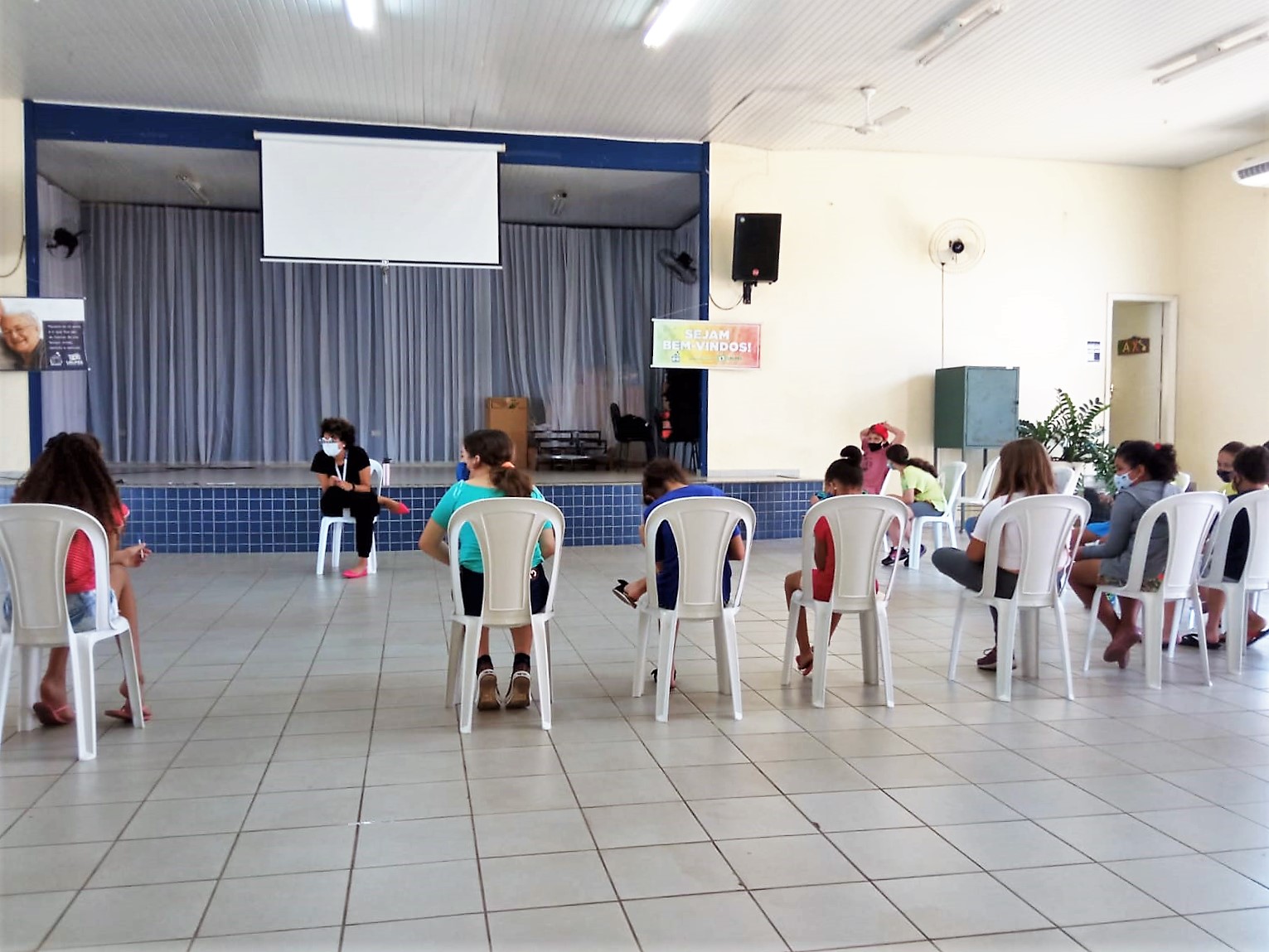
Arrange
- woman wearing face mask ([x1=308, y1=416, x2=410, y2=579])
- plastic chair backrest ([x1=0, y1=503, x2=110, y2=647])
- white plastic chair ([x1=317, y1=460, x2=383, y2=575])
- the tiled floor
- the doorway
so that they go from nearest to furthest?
the tiled floor → plastic chair backrest ([x1=0, y1=503, x2=110, y2=647]) → woman wearing face mask ([x1=308, y1=416, x2=410, y2=579]) → white plastic chair ([x1=317, y1=460, x2=383, y2=575]) → the doorway

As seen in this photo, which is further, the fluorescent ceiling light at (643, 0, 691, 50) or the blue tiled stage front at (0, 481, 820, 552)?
the blue tiled stage front at (0, 481, 820, 552)

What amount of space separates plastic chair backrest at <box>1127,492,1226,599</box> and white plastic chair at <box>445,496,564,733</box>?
7.54 ft

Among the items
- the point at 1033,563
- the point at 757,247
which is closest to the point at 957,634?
the point at 1033,563

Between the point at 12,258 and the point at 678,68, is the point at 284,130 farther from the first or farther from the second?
the point at 678,68

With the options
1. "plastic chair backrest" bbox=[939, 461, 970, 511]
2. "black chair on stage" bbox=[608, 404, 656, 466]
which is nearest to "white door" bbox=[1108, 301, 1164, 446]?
"plastic chair backrest" bbox=[939, 461, 970, 511]

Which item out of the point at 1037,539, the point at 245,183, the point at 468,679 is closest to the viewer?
the point at 468,679

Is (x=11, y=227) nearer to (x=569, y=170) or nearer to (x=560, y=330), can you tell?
(x=569, y=170)

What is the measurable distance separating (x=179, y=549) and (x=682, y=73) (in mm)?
5099

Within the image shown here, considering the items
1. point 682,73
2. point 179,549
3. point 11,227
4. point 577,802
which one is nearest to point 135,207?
point 11,227

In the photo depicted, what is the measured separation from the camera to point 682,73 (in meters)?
6.77

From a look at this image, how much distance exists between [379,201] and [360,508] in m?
2.92

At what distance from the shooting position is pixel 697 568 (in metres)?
3.33

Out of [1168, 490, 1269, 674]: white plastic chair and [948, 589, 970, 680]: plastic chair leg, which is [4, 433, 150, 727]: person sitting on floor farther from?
[1168, 490, 1269, 674]: white plastic chair

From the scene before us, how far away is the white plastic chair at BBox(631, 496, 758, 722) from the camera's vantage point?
327cm
